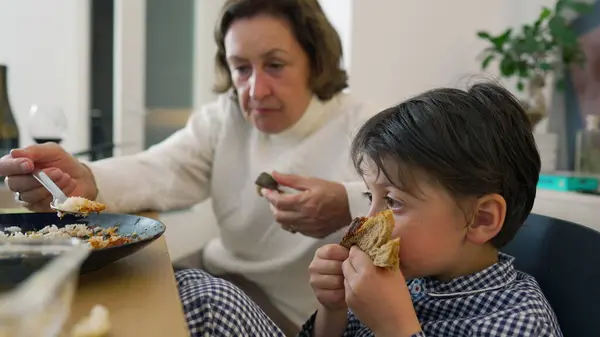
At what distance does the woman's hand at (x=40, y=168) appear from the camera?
1.05 m

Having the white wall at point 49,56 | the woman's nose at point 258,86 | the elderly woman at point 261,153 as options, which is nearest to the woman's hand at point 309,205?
the elderly woman at point 261,153

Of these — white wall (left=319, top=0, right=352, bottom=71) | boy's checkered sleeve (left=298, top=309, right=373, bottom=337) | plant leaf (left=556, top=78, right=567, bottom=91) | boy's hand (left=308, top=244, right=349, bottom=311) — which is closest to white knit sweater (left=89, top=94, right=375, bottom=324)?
boy's checkered sleeve (left=298, top=309, right=373, bottom=337)

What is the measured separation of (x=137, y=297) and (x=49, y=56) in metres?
2.15

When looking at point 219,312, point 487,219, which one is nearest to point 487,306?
point 487,219

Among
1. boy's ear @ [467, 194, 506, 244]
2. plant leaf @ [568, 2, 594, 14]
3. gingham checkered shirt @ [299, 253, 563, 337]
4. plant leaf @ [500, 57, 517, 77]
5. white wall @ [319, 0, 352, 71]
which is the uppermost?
plant leaf @ [568, 2, 594, 14]

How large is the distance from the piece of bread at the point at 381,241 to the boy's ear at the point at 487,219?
0.14 m

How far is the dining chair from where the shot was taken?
2.69ft

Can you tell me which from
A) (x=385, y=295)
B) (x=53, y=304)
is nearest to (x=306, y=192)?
(x=385, y=295)

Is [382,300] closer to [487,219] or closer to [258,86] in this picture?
[487,219]

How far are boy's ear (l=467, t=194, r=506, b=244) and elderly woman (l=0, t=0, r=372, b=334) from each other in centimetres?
36

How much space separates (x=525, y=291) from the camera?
0.84 metres

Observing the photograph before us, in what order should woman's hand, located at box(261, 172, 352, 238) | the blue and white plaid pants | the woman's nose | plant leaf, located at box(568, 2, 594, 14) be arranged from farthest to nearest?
1. plant leaf, located at box(568, 2, 594, 14)
2. the woman's nose
3. woman's hand, located at box(261, 172, 352, 238)
4. the blue and white plaid pants

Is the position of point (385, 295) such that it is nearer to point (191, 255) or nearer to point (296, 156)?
point (296, 156)

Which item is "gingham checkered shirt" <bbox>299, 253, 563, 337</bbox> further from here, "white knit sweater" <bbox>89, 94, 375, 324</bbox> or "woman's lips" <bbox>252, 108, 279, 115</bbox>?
"woman's lips" <bbox>252, 108, 279, 115</bbox>
